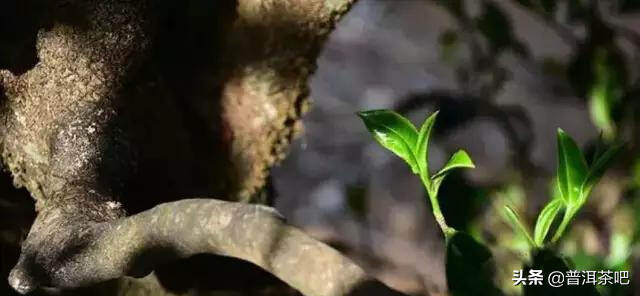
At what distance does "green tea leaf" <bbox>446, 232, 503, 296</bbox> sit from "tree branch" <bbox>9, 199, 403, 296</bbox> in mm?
70

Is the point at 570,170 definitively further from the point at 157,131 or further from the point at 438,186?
the point at 157,131

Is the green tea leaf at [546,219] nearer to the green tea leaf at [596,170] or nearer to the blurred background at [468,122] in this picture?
the green tea leaf at [596,170]

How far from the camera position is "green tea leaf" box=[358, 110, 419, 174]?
22.5 inches

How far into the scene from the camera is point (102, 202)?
2.04 ft

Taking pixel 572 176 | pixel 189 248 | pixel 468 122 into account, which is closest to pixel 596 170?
pixel 572 176

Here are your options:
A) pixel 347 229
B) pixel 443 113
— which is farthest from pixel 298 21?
pixel 347 229

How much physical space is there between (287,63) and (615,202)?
1.45 ft

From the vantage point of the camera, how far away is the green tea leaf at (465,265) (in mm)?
525

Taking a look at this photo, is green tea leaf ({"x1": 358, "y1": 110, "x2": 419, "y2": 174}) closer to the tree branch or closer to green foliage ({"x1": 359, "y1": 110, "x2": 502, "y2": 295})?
green foliage ({"x1": 359, "y1": 110, "x2": 502, "y2": 295})

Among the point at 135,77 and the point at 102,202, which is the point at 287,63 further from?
the point at 102,202

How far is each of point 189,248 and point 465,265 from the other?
0.18 m

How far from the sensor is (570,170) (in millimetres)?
576

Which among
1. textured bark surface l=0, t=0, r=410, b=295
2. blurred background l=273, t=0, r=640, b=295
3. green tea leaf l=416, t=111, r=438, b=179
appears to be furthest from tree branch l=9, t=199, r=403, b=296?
blurred background l=273, t=0, r=640, b=295

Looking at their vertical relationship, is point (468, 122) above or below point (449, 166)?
Answer: below
